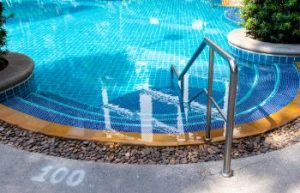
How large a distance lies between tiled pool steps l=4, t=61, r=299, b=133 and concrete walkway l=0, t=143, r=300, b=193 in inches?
37.0

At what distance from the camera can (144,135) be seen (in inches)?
156

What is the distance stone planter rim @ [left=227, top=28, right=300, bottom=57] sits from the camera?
22.0 ft

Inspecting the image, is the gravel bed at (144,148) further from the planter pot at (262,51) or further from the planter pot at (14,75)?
the planter pot at (262,51)

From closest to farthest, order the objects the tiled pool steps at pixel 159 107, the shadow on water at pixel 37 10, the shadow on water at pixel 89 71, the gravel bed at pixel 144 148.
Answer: the gravel bed at pixel 144 148 < the tiled pool steps at pixel 159 107 < the shadow on water at pixel 89 71 < the shadow on water at pixel 37 10

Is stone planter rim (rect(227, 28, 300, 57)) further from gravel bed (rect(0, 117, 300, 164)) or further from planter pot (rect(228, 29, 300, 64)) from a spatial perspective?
gravel bed (rect(0, 117, 300, 164))

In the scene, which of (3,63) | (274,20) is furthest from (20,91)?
(274,20)

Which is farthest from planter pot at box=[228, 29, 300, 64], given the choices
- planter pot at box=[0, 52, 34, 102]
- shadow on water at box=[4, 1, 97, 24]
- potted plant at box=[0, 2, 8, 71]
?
shadow on water at box=[4, 1, 97, 24]

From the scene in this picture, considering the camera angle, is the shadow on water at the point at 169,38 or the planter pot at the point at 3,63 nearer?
the planter pot at the point at 3,63

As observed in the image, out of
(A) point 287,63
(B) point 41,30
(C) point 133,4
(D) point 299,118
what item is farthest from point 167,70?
(C) point 133,4

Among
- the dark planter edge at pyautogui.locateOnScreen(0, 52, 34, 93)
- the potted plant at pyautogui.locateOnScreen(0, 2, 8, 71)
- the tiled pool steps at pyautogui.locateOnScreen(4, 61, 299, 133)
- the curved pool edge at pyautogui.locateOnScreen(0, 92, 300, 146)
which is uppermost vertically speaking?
the potted plant at pyautogui.locateOnScreen(0, 2, 8, 71)

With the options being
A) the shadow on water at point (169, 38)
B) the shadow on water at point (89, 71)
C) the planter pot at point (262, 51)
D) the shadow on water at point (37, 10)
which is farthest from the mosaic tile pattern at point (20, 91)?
the shadow on water at point (37, 10)

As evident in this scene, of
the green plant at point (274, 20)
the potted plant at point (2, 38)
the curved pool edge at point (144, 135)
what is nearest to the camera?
the curved pool edge at point (144, 135)

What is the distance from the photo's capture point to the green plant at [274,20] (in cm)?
688

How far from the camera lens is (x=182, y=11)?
494 inches
